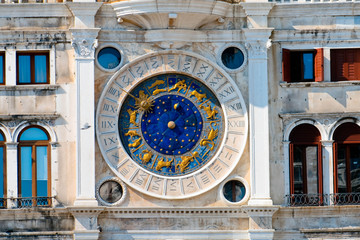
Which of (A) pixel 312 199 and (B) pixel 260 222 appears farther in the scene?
(A) pixel 312 199

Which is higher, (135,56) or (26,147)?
(135,56)

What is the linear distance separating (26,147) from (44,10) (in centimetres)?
353

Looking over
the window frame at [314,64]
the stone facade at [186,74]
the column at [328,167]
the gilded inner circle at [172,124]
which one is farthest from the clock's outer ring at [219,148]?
the column at [328,167]

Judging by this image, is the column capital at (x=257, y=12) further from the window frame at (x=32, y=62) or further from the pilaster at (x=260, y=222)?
the window frame at (x=32, y=62)

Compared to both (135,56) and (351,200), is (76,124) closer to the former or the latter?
(135,56)

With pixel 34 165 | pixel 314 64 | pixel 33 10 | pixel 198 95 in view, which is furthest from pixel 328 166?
pixel 33 10

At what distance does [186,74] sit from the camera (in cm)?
3494

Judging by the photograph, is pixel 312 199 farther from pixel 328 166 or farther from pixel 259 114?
pixel 259 114

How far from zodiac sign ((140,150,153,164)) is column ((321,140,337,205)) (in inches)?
175

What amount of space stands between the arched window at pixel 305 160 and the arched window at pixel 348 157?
20.6 inches

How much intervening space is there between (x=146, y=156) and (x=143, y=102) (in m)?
1.38

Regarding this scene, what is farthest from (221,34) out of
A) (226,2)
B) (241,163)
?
(241,163)

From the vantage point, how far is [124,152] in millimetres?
34688

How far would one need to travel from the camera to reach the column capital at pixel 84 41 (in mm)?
34594
